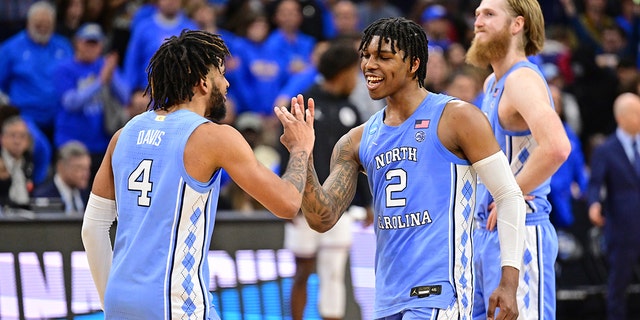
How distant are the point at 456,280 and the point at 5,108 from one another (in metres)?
6.10

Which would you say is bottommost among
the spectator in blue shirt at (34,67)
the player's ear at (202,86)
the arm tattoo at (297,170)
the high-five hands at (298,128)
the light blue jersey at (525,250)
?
the light blue jersey at (525,250)

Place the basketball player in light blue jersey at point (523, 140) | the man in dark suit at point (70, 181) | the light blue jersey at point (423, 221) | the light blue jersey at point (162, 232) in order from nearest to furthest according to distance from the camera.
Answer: the light blue jersey at point (162, 232) → the light blue jersey at point (423, 221) → the basketball player in light blue jersey at point (523, 140) → the man in dark suit at point (70, 181)

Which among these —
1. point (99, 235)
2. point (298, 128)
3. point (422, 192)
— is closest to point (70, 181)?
point (99, 235)

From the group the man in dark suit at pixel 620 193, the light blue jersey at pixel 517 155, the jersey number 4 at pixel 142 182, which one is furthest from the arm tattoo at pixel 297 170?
the man in dark suit at pixel 620 193

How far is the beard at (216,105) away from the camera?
4.98m

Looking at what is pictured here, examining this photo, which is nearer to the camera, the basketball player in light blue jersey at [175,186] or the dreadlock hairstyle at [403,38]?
the basketball player in light blue jersey at [175,186]

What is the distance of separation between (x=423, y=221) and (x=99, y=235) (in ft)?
5.18

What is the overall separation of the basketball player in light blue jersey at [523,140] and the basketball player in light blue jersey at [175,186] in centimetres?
148

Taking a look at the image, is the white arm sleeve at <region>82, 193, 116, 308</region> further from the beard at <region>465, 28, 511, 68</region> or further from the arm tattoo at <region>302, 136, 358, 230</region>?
the beard at <region>465, 28, 511, 68</region>

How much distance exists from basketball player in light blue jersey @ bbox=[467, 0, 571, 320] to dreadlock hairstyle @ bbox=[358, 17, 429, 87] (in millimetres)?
783

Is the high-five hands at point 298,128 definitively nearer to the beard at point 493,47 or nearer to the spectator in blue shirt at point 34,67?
the beard at point 493,47

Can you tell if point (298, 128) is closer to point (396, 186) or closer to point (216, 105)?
point (216, 105)

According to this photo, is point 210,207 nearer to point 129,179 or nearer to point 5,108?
point 129,179

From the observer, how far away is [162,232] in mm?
4656
